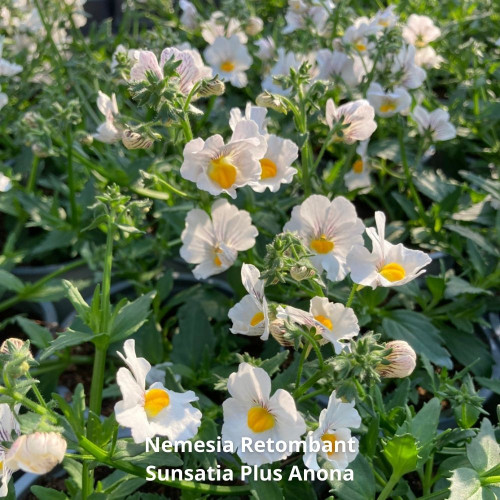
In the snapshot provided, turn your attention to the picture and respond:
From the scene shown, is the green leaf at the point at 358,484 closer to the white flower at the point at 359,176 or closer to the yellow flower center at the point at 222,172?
the yellow flower center at the point at 222,172

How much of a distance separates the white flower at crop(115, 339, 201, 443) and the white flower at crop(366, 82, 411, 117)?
0.69 meters

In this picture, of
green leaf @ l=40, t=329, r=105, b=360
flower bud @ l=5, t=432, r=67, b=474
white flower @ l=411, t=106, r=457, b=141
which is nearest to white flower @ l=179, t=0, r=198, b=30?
white flower @ l=411, t=106, r=457, b=141

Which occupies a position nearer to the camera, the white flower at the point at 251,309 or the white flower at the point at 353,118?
the white flower at the point at 251,309

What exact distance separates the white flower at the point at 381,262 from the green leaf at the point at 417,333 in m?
0.29

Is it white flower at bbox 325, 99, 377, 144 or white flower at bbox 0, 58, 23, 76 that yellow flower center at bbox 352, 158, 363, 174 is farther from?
white flower at bbox 0, 58, 23, 76

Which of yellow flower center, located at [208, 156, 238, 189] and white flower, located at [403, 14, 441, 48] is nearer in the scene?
yellow flower center, located at [208, 156, 238, 189]

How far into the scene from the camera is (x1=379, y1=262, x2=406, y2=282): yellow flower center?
83 centimetres

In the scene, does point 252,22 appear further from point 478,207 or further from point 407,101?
point 478,207

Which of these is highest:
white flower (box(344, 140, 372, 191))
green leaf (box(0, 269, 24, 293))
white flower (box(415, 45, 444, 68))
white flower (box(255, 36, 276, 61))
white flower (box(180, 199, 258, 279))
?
white flower (box(255, 36, 276, 61))

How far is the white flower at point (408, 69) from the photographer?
127 centimetres

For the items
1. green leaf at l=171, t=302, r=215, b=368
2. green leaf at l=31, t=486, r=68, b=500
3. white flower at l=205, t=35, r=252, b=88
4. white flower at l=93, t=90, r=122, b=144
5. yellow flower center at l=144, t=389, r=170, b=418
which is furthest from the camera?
white flower at l=205, t=35, r=252, b=88

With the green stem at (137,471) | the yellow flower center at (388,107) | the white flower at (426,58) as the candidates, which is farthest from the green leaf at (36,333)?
the white flower at (426,58)

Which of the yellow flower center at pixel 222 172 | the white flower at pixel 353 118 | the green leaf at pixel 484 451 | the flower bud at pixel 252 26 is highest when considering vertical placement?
the flower bud at pixel 252 26

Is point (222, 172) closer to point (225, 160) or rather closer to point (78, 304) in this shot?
point (225, 160)
